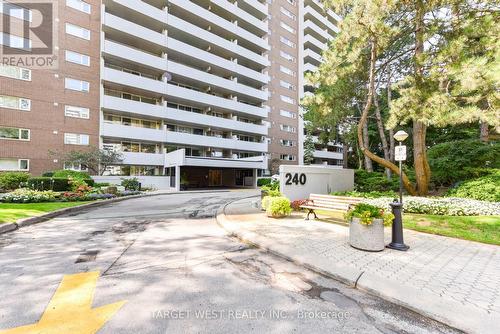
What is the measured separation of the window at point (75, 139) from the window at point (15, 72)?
5.87m

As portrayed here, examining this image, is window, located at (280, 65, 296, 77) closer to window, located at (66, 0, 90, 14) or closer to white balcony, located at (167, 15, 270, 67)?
white balcony, located at (167, 15, 270, 67)

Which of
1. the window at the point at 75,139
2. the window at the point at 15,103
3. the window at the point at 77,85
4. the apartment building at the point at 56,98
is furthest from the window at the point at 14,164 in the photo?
the window at the point at 77,85

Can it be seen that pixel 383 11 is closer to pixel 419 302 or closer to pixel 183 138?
pixel 419 302

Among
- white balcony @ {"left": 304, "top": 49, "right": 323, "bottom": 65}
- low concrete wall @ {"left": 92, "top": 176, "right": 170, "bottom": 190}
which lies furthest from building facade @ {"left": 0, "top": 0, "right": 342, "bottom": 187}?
white balcony @ {"left": 304, "top": 49, "right": 323, "bottom": 65}

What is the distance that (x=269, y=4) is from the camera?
1714 inches

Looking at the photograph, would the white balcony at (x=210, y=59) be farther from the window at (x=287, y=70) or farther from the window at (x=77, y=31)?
the window at (x=77, y=31)

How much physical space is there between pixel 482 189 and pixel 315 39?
155 feet

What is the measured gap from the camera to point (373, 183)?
1541cm

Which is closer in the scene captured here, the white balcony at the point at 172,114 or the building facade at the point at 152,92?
the building facade at the point at 152,92

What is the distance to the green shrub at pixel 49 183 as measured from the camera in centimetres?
1591

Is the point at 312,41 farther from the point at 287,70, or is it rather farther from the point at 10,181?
the point at 10,181

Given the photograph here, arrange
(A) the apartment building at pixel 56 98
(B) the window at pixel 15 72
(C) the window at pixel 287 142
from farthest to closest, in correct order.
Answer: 1. (C) the window at pixel 287 142
2. (A) the apartment building at pixel 56 98
3. (B) the window at pixel 15 72

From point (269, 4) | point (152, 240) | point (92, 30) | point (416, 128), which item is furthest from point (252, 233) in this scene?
point (269, 4)

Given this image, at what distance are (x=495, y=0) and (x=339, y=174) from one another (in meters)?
9.37
